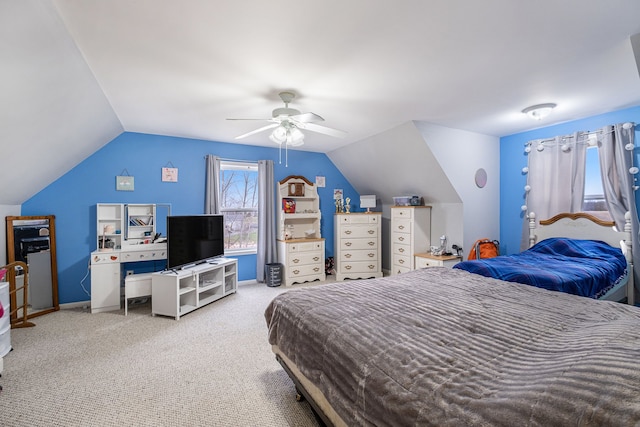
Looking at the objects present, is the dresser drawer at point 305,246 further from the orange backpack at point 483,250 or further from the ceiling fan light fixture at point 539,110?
the ceiling fan light fixture at point 539,110

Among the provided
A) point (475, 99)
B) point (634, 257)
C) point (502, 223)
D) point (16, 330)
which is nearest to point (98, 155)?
point (16, 330)

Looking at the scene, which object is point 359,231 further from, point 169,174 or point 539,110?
point 169,174

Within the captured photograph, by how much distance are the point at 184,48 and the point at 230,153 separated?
278cm

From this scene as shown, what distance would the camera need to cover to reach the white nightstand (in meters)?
4.12

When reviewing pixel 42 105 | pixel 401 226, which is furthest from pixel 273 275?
pixel 42 105

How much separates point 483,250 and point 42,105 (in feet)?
17.5

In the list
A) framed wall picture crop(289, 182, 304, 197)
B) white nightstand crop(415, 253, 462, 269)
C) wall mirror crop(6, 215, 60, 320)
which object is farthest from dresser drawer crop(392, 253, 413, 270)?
wall mirror crop(6, 215, 60, 320)

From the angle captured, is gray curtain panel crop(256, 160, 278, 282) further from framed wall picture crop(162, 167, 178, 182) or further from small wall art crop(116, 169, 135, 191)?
small wall art crop(116, 169, 135, 191)

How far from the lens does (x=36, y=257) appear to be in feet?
11.3

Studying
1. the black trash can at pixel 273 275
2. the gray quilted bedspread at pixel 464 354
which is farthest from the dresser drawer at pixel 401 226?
the gray quilted bedspread at pixel 464 354

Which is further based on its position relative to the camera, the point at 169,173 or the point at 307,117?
the point at 169,173

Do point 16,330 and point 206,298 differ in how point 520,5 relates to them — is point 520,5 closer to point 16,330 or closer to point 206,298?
point 206,298

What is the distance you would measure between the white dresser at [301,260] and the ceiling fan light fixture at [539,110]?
3.41m

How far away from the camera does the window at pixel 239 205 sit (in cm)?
485
